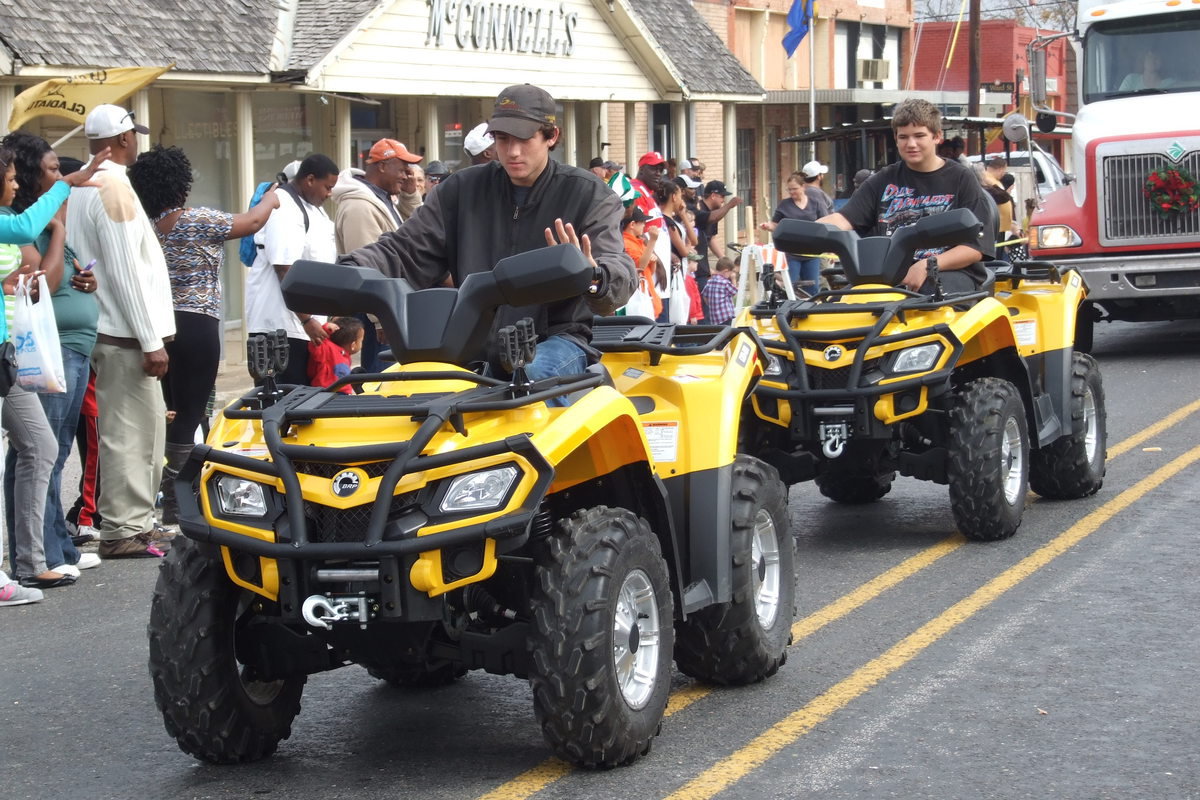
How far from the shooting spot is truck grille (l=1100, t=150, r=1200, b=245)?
16.5 metres

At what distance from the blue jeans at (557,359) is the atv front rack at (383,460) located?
0.46 m

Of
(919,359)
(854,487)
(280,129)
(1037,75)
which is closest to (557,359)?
(919,359)

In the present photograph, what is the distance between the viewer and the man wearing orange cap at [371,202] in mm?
10609

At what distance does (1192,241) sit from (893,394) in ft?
30.3

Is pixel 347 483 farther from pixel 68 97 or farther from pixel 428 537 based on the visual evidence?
pixel 68 97

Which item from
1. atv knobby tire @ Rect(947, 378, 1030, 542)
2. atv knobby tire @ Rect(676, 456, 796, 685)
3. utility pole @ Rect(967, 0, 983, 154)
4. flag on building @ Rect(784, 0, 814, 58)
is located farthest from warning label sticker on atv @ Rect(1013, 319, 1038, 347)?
utility pole @ Rect(967, 0, 983, 154)

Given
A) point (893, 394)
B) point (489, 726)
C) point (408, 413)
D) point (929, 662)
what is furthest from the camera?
point (893, 394)

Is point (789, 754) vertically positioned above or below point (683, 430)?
below

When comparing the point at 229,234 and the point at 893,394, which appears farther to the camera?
the point at 229,234

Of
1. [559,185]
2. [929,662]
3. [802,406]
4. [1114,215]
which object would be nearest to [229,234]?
[802,406]

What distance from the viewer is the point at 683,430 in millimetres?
6004

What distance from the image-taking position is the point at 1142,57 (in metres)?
17.5

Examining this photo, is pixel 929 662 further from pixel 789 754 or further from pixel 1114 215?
pixel 1114 215

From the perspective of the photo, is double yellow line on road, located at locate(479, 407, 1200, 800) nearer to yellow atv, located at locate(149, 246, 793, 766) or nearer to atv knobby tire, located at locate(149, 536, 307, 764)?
yellow atv, located at locate(149, 246, 793, 766)
